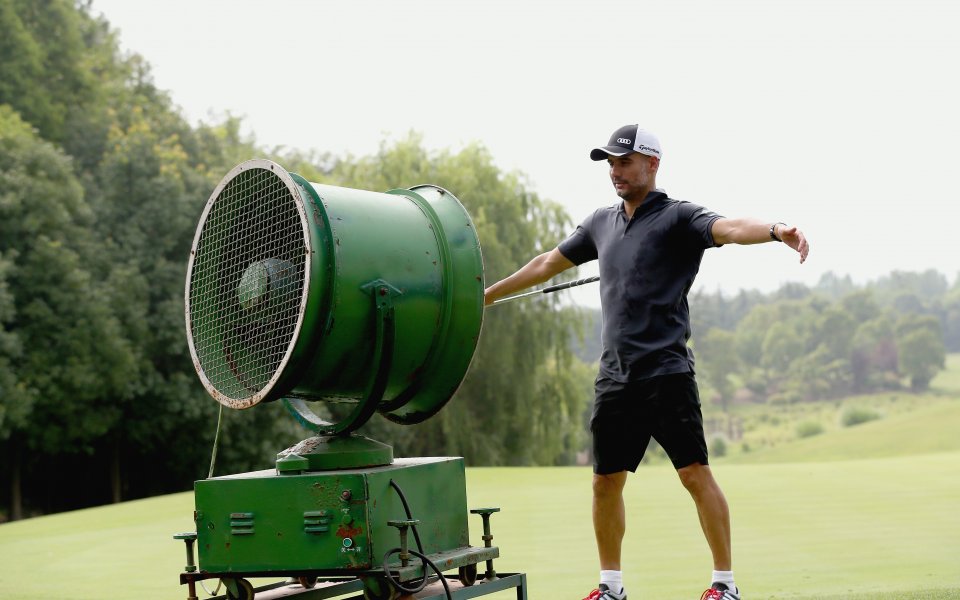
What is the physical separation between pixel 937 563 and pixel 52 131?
108 feet

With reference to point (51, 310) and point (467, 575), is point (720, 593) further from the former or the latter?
point (51, 310)

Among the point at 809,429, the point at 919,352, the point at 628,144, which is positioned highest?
the point at 919,352

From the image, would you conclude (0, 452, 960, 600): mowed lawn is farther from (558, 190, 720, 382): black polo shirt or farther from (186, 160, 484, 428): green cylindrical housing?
(558, 190, 720, 382): black polo shirt

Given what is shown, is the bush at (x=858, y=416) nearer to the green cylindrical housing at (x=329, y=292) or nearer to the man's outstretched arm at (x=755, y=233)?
the man's outstretched arm at (x=755, y=233)

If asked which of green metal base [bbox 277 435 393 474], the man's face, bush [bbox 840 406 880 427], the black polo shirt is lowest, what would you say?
bush [bbox 840 406 880 427]

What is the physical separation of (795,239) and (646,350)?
2.72 feet

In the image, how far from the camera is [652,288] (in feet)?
16.4

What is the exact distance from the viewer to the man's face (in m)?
5.19

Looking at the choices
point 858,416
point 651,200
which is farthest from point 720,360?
point 651,200

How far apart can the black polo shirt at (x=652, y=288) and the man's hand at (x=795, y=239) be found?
42 cm

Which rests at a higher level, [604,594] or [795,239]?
[795,239]

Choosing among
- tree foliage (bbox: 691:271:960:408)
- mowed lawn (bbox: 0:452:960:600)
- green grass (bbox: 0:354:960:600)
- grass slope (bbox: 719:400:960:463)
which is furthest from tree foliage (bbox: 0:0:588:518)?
tree foliage (bbox: 691:271:960:408)

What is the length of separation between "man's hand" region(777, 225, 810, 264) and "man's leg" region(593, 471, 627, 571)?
1.29 m

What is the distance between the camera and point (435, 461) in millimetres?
4770
